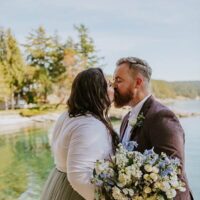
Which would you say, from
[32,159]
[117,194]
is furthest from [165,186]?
[32,159]

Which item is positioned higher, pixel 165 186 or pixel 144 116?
pixel 144 116

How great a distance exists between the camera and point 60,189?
1.44 meters

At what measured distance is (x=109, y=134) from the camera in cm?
136

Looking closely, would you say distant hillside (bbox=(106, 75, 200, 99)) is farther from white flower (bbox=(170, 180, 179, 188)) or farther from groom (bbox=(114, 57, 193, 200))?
white flower (bbox=(170, 180, 179, 188))

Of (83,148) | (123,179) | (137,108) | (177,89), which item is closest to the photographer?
(123,179)

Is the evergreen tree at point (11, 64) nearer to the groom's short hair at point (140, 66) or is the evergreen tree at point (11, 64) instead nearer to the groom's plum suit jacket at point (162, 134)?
the groom's short hair at point (140, 66)

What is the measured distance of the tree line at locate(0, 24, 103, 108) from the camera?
10.4 meters

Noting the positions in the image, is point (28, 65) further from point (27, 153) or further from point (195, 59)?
point (195, 59)

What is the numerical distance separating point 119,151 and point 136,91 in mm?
451

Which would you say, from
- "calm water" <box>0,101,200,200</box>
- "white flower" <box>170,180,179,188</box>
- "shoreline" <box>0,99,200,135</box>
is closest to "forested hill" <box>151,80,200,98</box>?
"calm water" <box>0,101,200,200</box>

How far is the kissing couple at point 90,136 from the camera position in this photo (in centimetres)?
129

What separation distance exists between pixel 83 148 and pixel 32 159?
7179mm

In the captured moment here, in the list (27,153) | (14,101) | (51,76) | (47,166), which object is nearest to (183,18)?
(47,166)

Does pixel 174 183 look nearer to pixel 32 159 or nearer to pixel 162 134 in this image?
pixel 162 134
